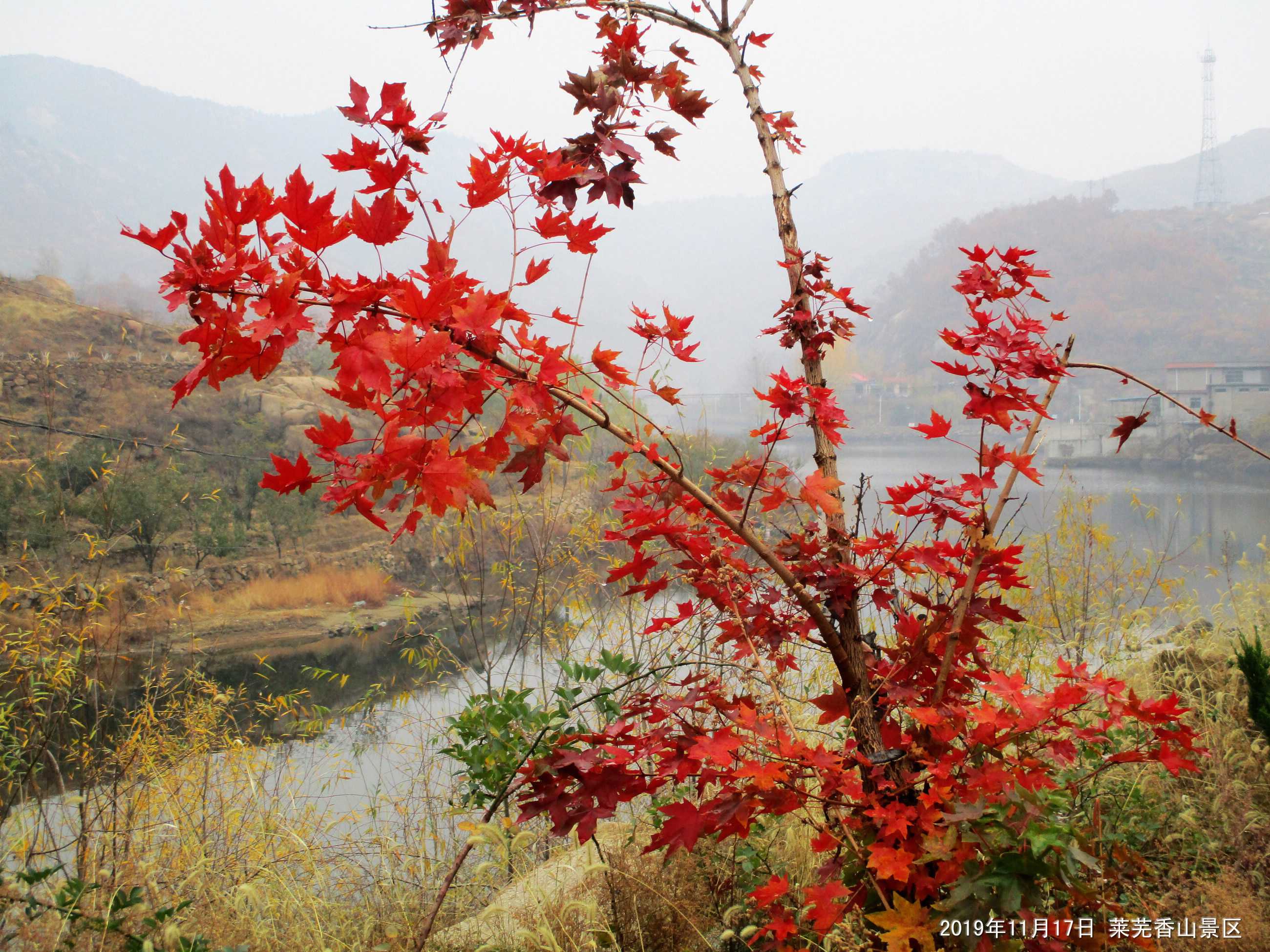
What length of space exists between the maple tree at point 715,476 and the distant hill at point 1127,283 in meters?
9.33

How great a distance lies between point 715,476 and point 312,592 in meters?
5.95

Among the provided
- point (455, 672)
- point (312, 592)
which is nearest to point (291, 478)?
point (455, 672)

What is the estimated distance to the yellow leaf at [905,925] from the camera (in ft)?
2.31

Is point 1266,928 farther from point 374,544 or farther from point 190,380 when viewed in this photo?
point 374,544

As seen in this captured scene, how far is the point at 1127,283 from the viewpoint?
12.4m

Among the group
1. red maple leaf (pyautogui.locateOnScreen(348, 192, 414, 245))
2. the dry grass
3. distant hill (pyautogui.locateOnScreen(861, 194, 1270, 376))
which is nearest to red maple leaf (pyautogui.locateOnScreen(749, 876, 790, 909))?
red maple leaf (pyautogui.locateOnScreen(348, 192, 414, 245))

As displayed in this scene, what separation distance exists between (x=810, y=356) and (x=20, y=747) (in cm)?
186

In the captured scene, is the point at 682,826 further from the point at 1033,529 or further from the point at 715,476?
the point at 1033,529

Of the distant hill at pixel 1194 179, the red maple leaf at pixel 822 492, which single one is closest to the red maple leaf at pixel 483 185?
the red maple leaf at pixel 822 492

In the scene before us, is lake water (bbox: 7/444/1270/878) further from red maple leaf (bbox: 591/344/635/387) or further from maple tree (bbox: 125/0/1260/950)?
red maple leaf (bbox: 591/344/635/387)

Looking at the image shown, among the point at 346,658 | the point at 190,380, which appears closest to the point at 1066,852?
the point at 190,380

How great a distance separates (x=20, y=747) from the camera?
155 cm

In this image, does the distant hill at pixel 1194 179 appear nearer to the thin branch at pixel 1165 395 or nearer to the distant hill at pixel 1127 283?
the distant hill at pixel 1127 283

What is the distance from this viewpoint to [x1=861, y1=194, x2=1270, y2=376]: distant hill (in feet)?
34.9
